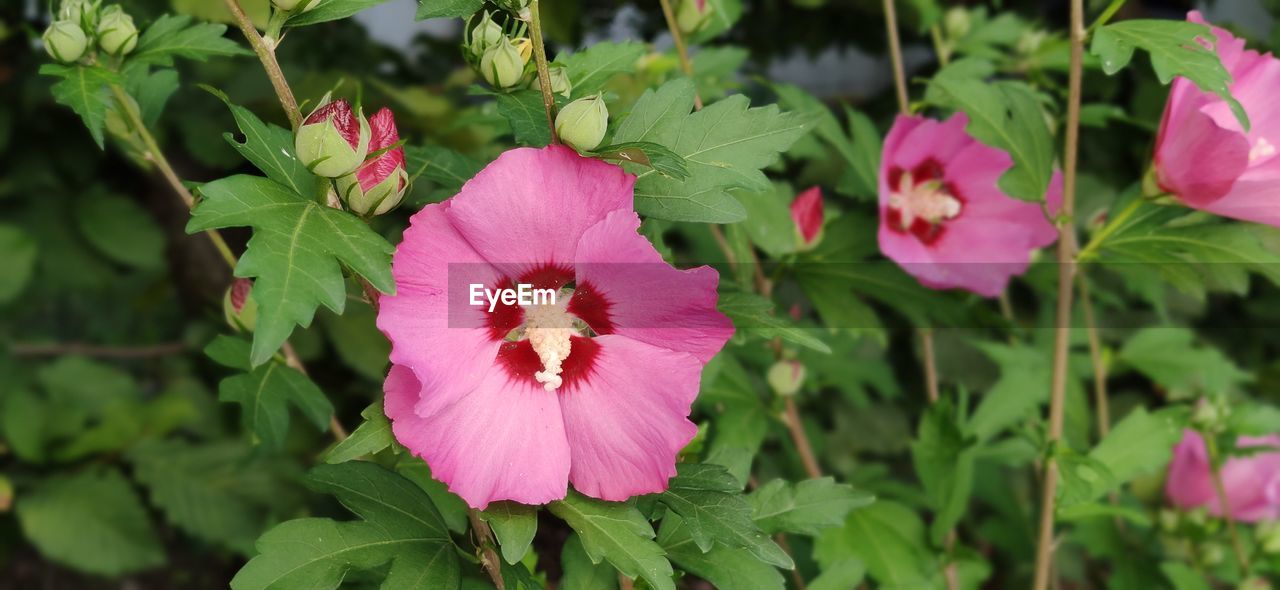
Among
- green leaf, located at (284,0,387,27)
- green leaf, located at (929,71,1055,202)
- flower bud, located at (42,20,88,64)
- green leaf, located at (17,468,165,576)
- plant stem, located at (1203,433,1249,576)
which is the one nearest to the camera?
green leaf, located at (284,0,387,27)

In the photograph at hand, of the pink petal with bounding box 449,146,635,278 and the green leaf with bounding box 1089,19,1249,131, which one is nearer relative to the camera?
the pink petal with bounding box 449,146,635,278

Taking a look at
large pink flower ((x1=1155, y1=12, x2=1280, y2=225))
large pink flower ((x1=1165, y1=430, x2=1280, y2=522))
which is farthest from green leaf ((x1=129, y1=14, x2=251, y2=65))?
large pink flower ((x1=1165, y1=430, x2=1280, y2=522))

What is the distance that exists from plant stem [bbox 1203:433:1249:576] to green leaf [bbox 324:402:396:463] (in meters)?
1.04

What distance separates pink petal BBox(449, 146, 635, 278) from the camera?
0.61 m

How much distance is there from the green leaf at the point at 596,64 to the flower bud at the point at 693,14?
11.1 inches

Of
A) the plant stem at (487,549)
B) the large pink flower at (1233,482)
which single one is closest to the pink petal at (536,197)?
the plant stem at (487,549)

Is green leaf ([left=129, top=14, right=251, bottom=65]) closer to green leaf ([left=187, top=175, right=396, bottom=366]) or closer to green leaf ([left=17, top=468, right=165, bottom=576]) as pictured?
green leaf ([left=187, top=175, right=396, bottom=366])

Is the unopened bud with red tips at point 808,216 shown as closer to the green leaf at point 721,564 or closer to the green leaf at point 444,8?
the green leaf at point 721,564

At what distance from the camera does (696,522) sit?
684 mm

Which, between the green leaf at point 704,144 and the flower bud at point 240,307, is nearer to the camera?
the green leaf at point 704,144

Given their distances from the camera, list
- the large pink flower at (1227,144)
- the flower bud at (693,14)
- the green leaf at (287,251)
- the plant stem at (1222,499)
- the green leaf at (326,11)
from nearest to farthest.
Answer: the green leaf at (287,251)
the green leaf at (326,11)
the large pink flower at (1227,144)
the flower bud at (693,14)
the plant stem at (1222,499)

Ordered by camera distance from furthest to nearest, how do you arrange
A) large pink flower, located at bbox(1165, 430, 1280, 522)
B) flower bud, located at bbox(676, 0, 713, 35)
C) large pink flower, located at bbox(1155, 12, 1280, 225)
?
large pink flower, located at bbox(1165, 430, 1280, 522), flower bud, located at bbox(676, 0, 713, 35), large pink flower, located at bbox(1155, 12, 1280, 225)

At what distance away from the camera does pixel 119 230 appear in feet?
6.13

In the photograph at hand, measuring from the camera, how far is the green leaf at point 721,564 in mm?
767
